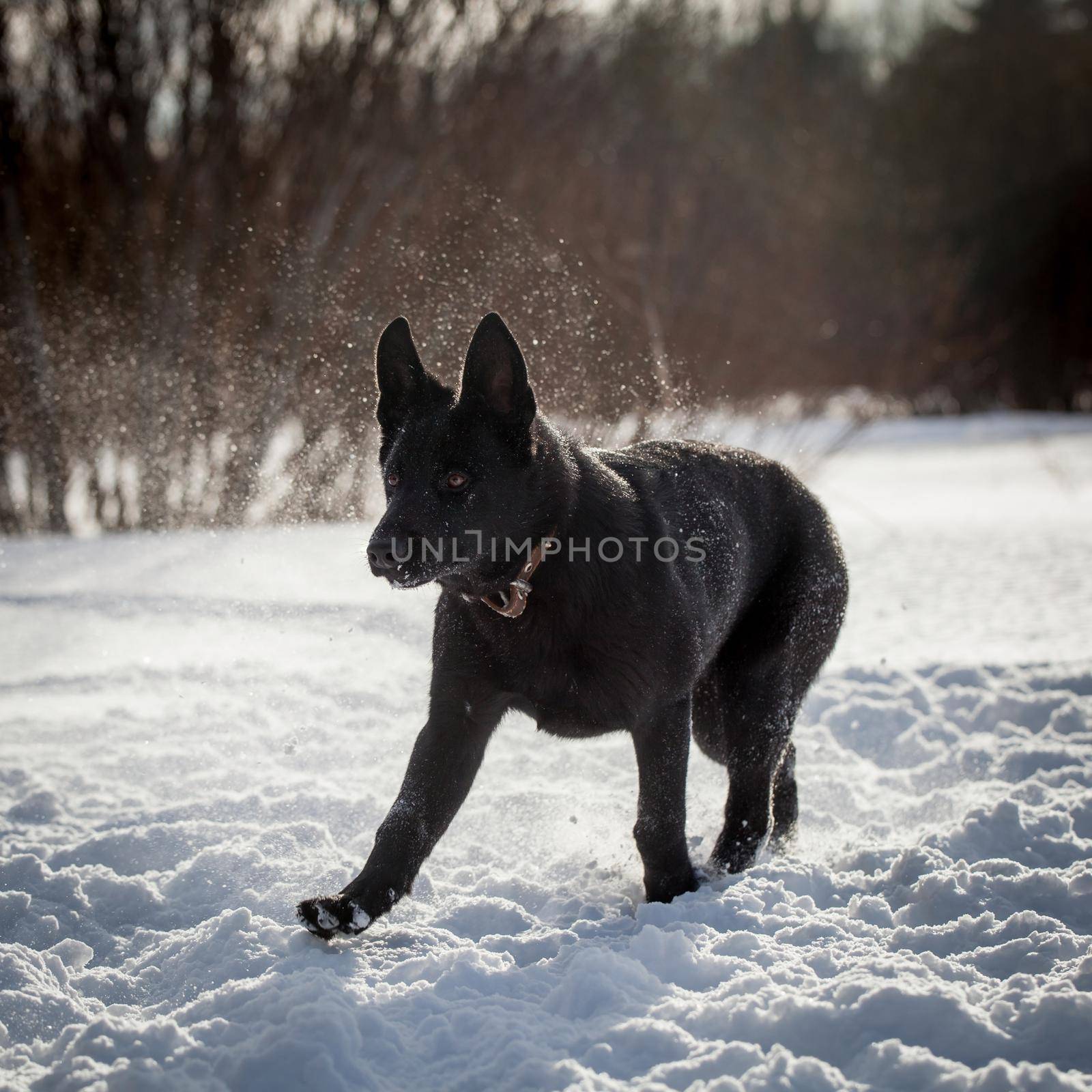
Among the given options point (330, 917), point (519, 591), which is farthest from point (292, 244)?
point (330, 917)

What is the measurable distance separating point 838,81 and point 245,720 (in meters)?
25.7

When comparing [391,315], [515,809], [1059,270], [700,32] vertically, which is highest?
[700,32]

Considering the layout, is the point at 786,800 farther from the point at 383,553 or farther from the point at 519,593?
the point at 383,553

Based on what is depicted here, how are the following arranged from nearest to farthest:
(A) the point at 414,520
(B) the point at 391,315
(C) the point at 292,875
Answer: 1. (A) the point at 414,520
2. (C) the point at 292,875
3. (B) the point at 391,315

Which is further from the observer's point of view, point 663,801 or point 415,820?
point 663,801

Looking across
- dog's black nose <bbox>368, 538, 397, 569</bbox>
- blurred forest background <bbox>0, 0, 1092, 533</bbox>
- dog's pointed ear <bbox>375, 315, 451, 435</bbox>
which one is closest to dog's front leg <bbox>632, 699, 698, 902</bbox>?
dog's black nose <bbox>368, 538, 397, 569</bbox>

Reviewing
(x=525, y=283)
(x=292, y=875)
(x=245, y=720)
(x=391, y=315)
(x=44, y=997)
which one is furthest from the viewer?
(x=391, y=315)

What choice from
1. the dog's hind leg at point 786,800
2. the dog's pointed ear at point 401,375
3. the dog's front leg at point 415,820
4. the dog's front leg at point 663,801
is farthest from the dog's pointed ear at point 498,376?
the dog's hind leg at point 786,800

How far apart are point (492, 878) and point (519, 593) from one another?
98 cm

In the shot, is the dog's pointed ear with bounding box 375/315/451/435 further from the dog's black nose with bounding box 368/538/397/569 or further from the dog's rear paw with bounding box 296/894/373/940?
the dog's rear paw with bounding box 296/894/373/940

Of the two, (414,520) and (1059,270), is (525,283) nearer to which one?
(414,520)

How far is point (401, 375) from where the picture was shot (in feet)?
9.93

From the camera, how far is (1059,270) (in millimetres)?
23125

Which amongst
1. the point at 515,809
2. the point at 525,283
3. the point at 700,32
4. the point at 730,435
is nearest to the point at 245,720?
the point at 515,809
